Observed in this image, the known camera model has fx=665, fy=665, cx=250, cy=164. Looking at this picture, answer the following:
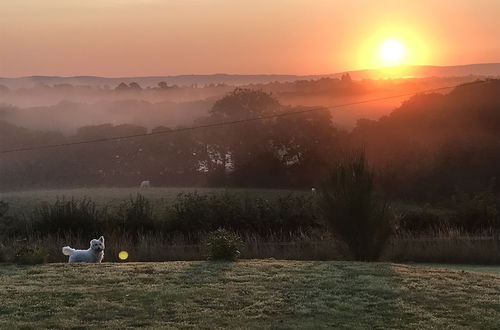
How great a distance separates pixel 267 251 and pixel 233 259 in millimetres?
6625

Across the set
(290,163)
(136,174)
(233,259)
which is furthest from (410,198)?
(233,259)

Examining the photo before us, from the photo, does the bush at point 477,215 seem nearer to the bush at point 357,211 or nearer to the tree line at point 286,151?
the tree line at point 286,151

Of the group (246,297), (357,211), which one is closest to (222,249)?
(357,211)

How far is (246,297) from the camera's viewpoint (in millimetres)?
7277

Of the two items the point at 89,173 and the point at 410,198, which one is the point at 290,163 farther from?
the point at 89,173

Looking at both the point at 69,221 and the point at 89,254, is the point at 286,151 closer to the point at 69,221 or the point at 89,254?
the point at 69,221

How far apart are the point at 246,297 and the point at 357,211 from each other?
207 inches

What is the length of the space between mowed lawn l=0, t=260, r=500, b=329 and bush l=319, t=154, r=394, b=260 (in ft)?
8.34

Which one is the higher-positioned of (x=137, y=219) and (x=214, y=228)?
(x=137, y=219)

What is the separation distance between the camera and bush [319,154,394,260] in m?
12.1

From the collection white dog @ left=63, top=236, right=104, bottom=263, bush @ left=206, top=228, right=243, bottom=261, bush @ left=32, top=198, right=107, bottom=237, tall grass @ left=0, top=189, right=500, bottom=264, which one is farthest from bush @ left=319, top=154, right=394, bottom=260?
bush @ left=32, top=198, right=107, bottom=237

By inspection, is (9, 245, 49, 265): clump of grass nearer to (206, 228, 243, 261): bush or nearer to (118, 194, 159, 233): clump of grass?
(206, 228, 243, 261): bush

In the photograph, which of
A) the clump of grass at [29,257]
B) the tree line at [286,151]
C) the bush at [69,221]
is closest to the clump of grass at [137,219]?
the bush at [69,221]

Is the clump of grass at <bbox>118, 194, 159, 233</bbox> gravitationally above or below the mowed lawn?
below
